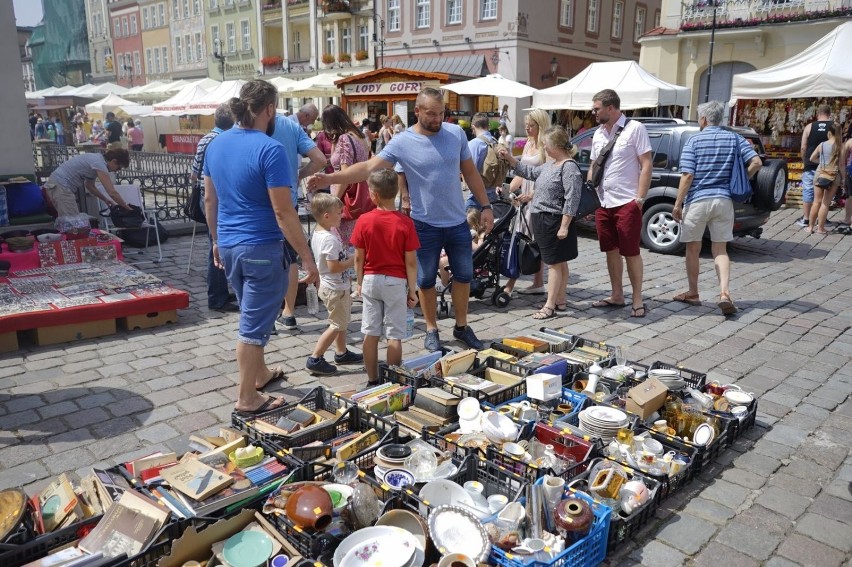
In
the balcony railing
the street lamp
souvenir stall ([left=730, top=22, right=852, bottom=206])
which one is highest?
the street lamp

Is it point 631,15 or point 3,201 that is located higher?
point 631,15

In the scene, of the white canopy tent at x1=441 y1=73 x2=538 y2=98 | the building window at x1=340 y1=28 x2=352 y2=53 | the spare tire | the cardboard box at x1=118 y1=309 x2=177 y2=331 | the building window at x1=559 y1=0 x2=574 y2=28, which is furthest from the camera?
the building window at x1=340 y1=28 x2=352 y2=53

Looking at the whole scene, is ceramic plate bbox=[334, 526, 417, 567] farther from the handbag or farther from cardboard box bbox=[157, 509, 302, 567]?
the handbag

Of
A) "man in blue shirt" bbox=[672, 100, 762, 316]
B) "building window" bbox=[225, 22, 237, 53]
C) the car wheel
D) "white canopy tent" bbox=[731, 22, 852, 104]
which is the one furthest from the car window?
"building window" bbox=[225, 22, 237, 53]

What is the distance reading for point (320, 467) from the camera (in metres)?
3.24

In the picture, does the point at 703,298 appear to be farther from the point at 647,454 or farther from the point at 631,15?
the point at 631,15

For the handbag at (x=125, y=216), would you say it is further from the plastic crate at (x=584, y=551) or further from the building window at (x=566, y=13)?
the building window at (x=566, y=13)

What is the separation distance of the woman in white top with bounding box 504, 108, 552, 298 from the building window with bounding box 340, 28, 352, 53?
3270 centimetres

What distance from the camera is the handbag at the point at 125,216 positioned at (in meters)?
9.09

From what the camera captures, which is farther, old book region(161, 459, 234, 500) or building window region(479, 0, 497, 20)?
building window region(479, 0, 497, 20)

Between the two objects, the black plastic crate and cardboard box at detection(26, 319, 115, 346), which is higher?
the black plastic crate

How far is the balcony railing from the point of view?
19.9m

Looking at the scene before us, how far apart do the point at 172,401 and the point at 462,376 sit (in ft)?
6.55

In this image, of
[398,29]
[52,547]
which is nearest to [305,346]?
[52,547]
